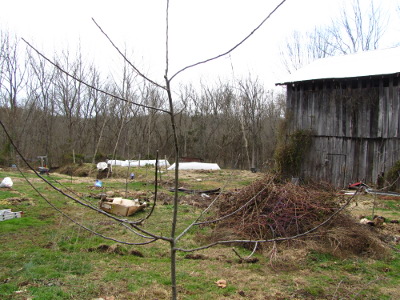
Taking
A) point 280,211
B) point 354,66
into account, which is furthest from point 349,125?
point 280,211

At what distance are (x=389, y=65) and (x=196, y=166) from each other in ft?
45.7

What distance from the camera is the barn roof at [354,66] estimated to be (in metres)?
12.7

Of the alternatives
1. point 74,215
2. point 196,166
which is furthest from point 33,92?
point 74,215

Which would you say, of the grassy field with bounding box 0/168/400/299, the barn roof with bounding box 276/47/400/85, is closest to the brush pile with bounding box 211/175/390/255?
the grassy field with bounding box 0/168/400/299

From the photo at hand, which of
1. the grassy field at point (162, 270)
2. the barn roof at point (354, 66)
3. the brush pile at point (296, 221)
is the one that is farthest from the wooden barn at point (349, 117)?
the brush pile at point (296, 221)

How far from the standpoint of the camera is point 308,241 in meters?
5.87

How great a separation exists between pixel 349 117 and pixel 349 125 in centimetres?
33

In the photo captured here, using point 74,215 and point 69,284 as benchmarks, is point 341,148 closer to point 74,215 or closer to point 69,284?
point 74,215

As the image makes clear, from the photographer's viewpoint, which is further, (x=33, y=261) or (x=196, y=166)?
(x=196, y=166)

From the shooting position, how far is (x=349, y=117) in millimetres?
13148

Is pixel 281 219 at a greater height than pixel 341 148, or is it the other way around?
pixel 341 148

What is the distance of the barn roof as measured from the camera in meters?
12.7

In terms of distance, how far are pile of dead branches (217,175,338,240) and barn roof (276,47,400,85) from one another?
7.72m

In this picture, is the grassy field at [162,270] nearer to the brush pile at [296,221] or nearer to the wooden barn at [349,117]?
the brush pile at [296,221]
